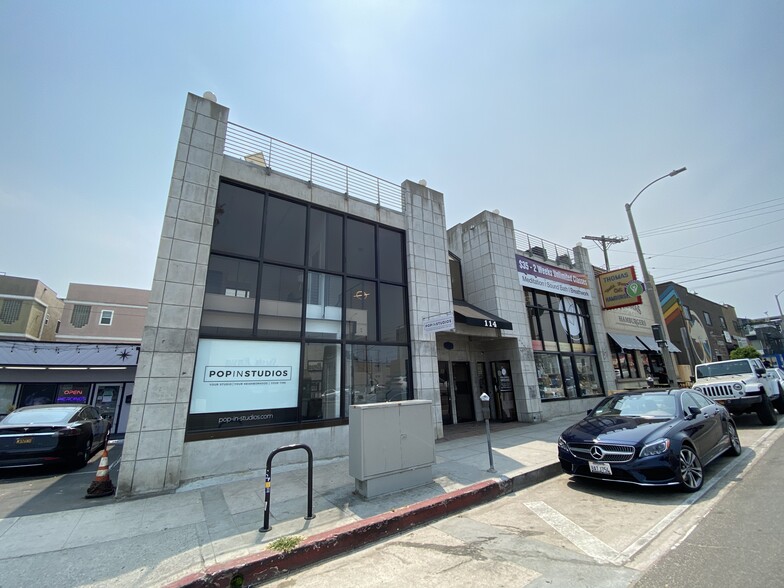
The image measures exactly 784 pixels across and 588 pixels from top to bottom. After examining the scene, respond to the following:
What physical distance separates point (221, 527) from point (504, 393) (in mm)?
11084

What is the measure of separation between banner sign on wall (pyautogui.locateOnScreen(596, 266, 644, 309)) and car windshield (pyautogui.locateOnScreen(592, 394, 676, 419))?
11.4 meters

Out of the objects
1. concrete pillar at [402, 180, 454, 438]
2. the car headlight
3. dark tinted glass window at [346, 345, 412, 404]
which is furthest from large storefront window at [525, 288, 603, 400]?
the car headlight

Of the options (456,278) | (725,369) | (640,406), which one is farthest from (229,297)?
(725,369)

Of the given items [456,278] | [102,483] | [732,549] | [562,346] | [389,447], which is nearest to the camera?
[732,549]

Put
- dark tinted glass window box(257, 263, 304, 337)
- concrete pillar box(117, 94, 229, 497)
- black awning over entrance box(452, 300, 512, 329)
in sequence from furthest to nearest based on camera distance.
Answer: black awning over entrance box(452, 300, 512, 329) → dark tinted glass window box(257, 263, 304, 337) → concrete pillar box(117, 94, 229, 497)

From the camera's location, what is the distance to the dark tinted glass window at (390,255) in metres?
9.96

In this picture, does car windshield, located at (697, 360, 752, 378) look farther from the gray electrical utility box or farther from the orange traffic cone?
the orange traffic cone

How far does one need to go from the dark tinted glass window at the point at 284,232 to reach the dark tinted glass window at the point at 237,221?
248 mm

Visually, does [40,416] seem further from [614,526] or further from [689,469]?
[689,469]

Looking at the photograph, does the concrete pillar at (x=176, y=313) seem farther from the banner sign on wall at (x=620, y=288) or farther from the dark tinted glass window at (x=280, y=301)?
the banner sign on wall at (x=620, y=288)

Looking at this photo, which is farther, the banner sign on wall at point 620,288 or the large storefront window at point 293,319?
the banner sign on wall at point 620,288

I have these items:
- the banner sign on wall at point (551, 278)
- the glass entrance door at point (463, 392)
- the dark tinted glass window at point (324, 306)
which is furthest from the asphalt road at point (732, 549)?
the banner sign on wall at point (551, 278)

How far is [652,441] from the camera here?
5.18m

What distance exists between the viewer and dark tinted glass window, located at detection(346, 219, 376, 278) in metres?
9.39
